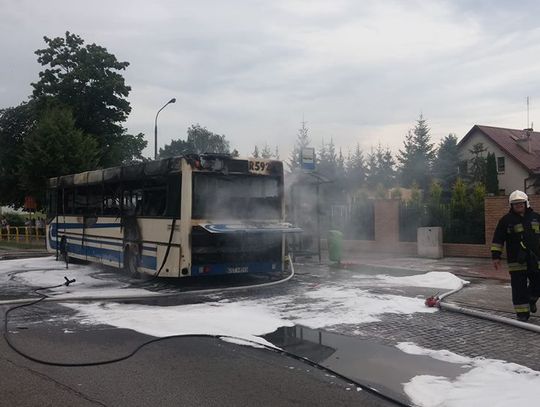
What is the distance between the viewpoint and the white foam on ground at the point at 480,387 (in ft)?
14.5

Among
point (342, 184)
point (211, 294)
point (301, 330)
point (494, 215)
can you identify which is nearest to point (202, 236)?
point (211, 294)

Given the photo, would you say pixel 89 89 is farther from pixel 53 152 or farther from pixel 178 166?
pixel 178 166

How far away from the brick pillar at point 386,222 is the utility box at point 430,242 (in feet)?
5.01

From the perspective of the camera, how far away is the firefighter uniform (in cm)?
721

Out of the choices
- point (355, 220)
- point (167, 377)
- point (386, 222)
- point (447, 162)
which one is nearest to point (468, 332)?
point (167, 377)

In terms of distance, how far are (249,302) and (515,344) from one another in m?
4.34

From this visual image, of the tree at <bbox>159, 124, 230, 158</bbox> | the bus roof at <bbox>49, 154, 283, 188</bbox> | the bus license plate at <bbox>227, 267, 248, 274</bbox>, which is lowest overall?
the bus license plate at <bbox>227, 267, 248, 274</bbox>

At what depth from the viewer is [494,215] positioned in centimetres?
1585

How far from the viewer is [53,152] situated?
2922 cm

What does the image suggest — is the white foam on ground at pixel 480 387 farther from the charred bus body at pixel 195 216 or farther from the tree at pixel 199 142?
the tree at pixel 199 142

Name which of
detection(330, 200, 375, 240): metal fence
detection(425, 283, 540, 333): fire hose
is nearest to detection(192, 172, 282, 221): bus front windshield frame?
detection(425, 283, 540, 333): fire hose

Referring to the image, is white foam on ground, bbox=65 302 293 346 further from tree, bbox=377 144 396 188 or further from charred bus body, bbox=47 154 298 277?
tree, bbox=377 144 396 188

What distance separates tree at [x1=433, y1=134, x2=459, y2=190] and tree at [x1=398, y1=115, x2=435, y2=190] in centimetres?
63

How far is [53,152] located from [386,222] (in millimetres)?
19150
